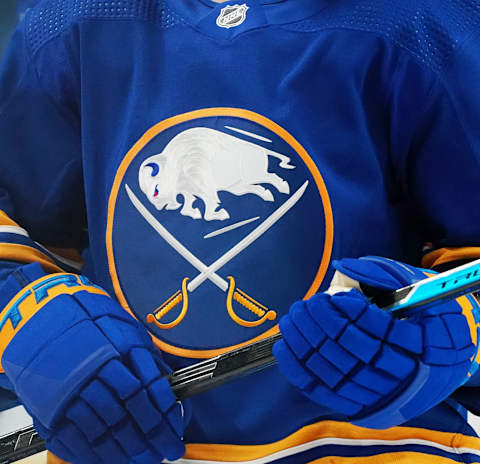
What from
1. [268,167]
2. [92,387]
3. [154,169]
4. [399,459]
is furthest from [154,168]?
[399,459]

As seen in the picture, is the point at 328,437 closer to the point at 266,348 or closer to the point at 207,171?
the point at 266,348

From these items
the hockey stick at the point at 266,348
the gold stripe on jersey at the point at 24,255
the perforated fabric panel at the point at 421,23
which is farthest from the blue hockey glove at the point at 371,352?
the gold stripe on jersey at the point at 24,255

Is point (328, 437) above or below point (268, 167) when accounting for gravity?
below

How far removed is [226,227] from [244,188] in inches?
1.6

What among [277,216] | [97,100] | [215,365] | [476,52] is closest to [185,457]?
[215,365]

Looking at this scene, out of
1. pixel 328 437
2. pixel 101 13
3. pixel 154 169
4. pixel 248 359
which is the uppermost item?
pixel 101 13

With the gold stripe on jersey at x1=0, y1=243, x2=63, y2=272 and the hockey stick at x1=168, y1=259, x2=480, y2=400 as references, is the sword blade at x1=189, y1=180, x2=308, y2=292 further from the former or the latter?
the gold stripe on jersey at x1=0, y1=243, x2=63, y2=272

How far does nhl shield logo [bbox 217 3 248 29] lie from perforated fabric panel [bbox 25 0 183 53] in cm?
4

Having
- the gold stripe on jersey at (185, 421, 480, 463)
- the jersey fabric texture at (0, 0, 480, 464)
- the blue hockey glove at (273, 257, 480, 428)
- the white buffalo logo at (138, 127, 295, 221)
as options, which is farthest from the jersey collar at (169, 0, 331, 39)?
the gold stripe on jersey at (185, 421, 480, 463)

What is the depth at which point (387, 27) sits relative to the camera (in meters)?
0.70

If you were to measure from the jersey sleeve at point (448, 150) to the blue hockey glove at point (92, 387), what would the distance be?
302 millimetres

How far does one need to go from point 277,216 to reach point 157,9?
0.84 feet

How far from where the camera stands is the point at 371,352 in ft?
1.94

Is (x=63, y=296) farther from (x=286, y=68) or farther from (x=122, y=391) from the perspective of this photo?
(x=286, y=68)
